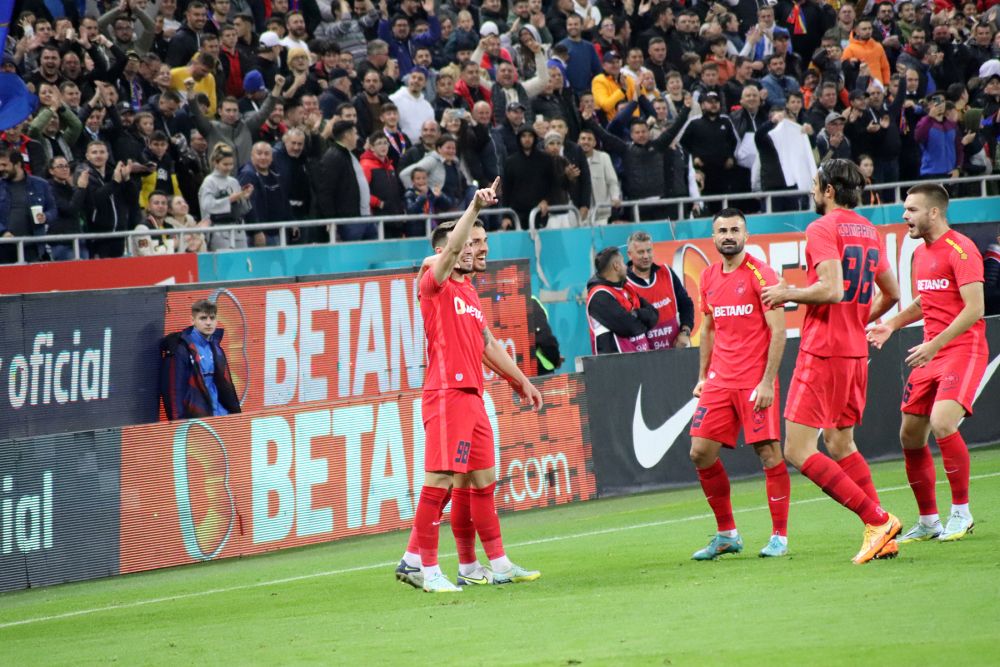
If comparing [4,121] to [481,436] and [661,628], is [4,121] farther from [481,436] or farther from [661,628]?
[661,628]

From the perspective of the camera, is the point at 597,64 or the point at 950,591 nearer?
the point at 950,591

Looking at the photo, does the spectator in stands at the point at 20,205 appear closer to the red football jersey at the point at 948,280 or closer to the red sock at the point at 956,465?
the red football jersey at the point at 948,280

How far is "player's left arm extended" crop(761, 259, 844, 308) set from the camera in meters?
9.31

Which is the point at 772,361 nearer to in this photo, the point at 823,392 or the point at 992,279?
the point at 823,392

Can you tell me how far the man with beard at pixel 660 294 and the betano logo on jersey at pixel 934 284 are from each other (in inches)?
206

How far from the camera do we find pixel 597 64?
2195 cm

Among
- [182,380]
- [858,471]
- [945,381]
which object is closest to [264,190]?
[182,380]

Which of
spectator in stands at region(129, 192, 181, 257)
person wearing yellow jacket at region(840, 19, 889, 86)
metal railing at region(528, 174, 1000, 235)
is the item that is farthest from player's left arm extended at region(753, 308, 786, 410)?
person wearing yellow jacket at region(840, 19, 889, 86)

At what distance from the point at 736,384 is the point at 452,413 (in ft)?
6.59

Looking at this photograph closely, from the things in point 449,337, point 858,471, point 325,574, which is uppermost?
point 449,337

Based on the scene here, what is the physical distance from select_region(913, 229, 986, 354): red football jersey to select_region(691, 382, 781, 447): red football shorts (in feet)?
4.52

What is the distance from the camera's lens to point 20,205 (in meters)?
14.5

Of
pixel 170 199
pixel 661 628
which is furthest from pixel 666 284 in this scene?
pixel 661 628

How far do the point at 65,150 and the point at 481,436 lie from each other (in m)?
7.84
